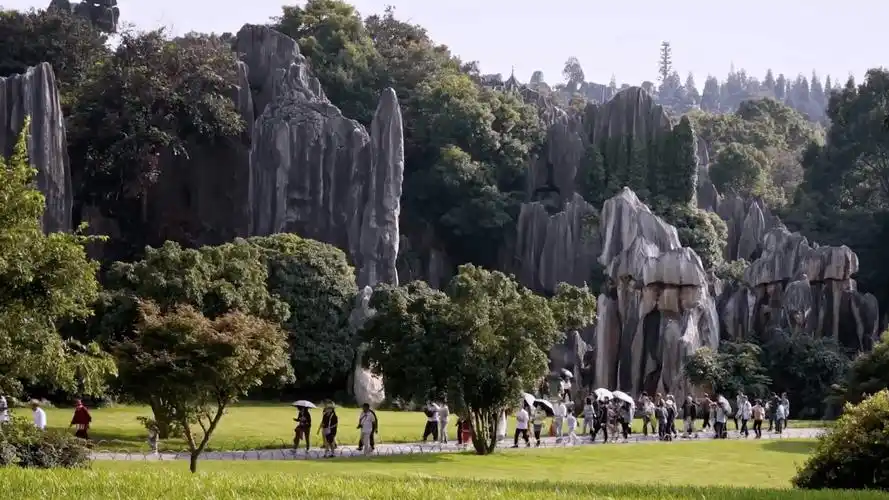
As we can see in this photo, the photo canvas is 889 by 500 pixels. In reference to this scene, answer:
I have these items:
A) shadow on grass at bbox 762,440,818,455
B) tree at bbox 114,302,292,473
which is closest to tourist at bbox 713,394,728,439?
shadow on grass at bbox 762,440,818,455


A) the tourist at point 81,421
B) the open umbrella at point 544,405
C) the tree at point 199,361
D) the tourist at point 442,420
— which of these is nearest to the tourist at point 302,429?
the tree at point 199,361

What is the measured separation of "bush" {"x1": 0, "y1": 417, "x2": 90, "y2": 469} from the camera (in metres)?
18.9

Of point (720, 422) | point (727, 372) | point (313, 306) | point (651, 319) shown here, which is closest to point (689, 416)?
point (720, 422)

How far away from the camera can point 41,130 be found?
52.8 meters

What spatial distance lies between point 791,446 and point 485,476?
14326 millimetres

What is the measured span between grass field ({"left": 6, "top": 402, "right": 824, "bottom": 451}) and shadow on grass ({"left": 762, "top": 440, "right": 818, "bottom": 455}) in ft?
3.34

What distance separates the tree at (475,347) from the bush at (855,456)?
1225 centimetres

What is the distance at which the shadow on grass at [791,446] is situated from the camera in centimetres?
3411

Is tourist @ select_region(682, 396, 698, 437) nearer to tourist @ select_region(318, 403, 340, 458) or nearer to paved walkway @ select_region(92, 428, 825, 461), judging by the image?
paved walkway @ select_region(92, 428, 825, 461)

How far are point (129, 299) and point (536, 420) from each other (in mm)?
12607

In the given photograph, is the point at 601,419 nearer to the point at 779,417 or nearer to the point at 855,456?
the point at 779,417

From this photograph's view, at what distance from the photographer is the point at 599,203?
68688 millimetres

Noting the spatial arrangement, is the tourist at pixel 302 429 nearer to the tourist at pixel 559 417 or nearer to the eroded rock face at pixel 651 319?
the tourist at pixel 559 417

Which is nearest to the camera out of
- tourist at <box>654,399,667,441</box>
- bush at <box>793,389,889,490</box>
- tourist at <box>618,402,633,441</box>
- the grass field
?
bush at <box>793,389,889,490</box>
